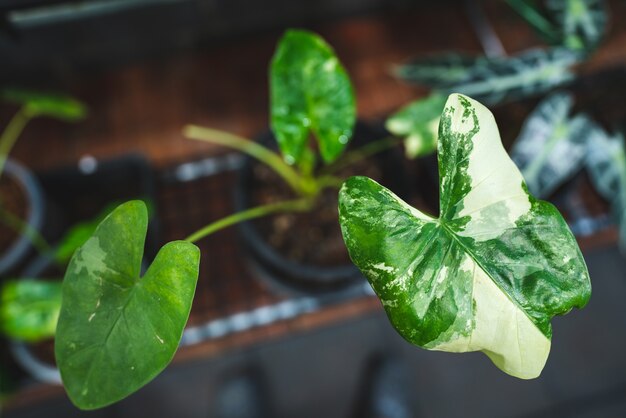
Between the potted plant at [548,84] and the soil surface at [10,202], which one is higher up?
the potted plant at [548,84]

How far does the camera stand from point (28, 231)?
3.12 ft

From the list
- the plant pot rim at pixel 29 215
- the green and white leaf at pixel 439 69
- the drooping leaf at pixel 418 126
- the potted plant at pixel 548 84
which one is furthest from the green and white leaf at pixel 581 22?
the plant pot rim at pixel 29 215

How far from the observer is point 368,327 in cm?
119

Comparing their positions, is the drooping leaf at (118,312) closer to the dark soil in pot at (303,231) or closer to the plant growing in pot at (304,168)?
the plant growing in pot at (304,168)

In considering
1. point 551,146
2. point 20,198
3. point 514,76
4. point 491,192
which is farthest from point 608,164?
point 20,198

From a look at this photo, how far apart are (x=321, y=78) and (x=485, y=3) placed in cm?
80

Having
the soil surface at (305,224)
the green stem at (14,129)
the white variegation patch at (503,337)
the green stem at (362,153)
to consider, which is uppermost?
the white variegation patch at (503,337)

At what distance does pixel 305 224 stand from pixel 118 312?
1.67 feet

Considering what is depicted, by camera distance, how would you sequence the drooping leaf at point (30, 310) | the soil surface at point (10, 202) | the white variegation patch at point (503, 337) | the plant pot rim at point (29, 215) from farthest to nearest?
the soil surface at point (10, 202) → the plant pot rim at point (29, 215) → the drooping leaf at point (30, 310) → the white variegation patch at point (503, 337)

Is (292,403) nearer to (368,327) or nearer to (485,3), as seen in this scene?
(368,327)

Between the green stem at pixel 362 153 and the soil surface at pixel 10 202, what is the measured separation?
583mm

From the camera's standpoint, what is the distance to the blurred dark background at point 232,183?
112cm

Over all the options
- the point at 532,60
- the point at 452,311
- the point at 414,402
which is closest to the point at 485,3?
the point at 532,60

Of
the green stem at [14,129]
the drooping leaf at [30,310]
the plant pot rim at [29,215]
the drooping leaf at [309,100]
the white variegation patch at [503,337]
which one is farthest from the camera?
the green stem at [14,129]
